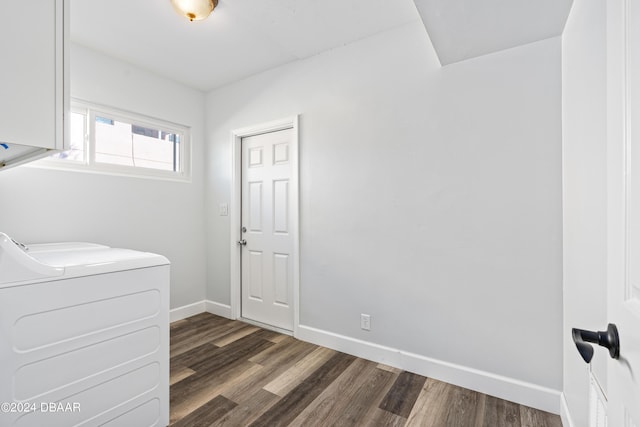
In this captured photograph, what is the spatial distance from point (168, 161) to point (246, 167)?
871 mm

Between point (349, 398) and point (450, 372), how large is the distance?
2.30ft

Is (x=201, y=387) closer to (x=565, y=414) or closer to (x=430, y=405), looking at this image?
(x=430, y=405)

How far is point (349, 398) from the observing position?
5.86ft

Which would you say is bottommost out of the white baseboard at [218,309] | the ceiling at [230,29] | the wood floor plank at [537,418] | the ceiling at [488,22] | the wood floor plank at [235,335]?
the wood floor plank at [235,335]

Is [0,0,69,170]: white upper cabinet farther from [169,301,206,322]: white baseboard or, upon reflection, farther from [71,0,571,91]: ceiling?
[169,301,206,322]: white baseboard

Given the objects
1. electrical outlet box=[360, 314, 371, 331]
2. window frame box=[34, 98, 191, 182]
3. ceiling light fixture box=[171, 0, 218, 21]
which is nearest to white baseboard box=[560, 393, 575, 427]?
electrical outlet box=[360, 314, 371, 331]

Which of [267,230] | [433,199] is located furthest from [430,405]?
[267,230]

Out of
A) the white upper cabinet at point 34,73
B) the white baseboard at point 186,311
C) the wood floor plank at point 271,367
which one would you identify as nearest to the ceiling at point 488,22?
the white upper cabinet at point 34,73

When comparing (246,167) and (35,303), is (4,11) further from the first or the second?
(246,167)

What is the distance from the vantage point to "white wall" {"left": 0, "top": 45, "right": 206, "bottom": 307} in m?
2.20

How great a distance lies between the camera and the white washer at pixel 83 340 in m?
1.09

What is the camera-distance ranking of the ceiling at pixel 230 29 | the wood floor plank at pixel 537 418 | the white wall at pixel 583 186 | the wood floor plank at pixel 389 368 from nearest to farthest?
the white wall at pixel 583 186 → the wood floor plank at pixel 537 418 → the ceiling at pixel 230 29 → the wood floor plank at pixel 389 368

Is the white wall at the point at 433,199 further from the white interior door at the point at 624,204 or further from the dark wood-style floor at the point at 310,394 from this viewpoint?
the white interior door at the point at 624,204

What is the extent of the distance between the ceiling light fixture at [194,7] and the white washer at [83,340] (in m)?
1.62
